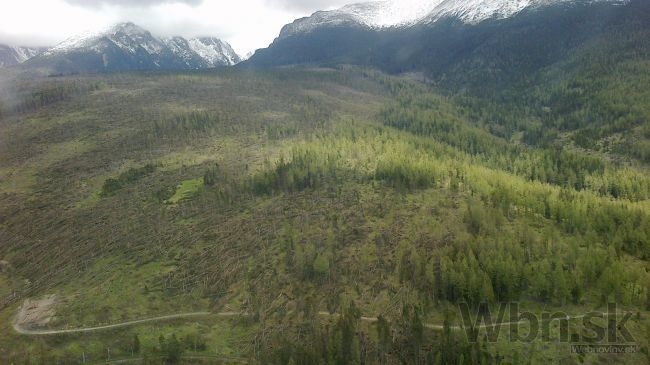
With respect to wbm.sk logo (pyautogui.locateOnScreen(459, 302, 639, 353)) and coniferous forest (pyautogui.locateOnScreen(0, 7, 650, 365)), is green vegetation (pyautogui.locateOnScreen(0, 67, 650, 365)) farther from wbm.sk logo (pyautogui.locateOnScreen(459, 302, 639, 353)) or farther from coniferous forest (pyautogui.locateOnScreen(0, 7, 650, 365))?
wbm.sk logo (pyautogui.locateOnScreen(459, 302, 639, 353))

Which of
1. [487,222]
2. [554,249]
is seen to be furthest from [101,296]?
[554,249]

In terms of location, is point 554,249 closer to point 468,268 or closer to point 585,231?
point 585,231

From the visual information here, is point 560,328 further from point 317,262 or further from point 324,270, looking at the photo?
point 317,262

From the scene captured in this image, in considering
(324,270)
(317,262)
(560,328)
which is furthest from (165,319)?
(560,328)

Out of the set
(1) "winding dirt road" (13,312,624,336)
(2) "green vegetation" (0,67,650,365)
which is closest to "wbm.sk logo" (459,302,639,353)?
(1) "winding dirt road" (13,312,624,336)

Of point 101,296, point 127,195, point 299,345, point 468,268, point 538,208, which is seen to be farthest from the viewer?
point 127,195

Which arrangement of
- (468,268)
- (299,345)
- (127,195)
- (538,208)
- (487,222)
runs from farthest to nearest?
(127,195) → (538,208) → (487,222) → (468,268) → (299,345)

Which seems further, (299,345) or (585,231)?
(585,231)

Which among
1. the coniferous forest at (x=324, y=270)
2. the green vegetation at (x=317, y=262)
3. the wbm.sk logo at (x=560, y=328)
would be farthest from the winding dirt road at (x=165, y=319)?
the green vegetation at (x=317, y=262)
